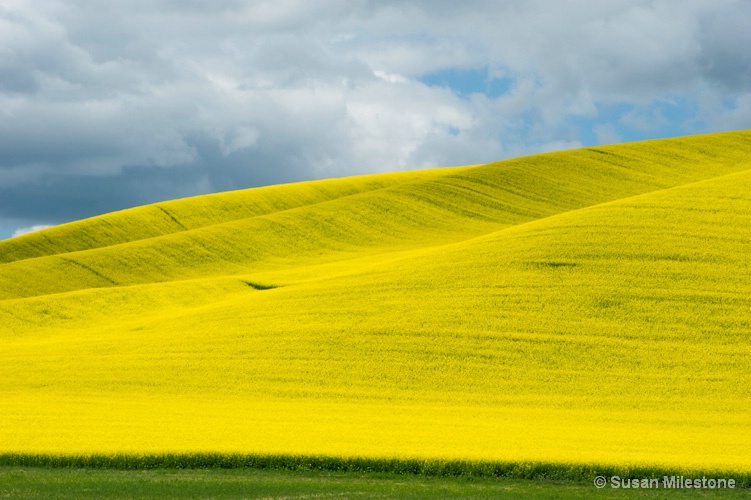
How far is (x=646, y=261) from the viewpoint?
2778 cm

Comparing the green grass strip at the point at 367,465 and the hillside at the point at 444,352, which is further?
the hillside at the point at 444,352

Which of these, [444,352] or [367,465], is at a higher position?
[444,352]

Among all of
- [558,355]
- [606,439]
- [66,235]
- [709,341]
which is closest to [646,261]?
[709,341]

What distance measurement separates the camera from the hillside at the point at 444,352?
53.3 ft

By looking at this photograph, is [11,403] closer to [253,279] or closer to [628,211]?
[253,279]

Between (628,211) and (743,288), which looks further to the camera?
(628,211)

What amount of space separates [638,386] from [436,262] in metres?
10.8

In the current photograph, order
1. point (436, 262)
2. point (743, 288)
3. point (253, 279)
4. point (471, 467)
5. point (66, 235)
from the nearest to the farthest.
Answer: point (471, 467)
point (743, 288)
point (436, 262)
point (253, 279)
point (66, 235)

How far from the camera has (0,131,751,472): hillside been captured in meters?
16.2

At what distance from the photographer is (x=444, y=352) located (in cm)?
2284

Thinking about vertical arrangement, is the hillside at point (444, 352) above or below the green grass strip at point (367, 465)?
above

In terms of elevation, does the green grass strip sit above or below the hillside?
below

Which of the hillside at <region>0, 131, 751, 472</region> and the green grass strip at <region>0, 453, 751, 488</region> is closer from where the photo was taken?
the green grass strip at <region>0, 453, 751, 488</region>

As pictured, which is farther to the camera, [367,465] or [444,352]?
[444,352]
